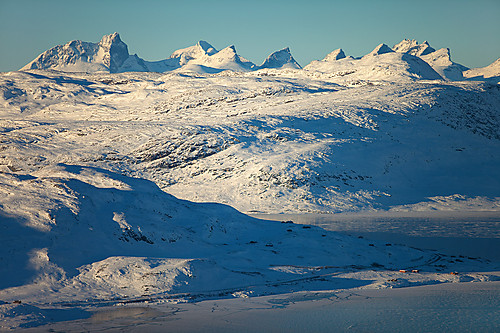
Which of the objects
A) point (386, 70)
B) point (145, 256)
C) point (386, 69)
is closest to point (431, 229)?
point (145, 256)

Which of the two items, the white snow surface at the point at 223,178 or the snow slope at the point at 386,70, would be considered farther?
the snow slope at the point at 386,70

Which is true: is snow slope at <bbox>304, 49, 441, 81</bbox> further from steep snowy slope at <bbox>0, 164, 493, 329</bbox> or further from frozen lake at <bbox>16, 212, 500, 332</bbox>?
frozen lake at <bbox>16, 212, 500, 332</bbox>

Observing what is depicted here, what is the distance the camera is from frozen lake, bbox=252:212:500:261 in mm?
34531

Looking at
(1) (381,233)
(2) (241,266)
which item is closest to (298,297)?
(2) (241,266)

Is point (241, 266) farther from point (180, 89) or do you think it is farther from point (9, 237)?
point (180, 89)

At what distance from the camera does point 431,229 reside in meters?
43.7

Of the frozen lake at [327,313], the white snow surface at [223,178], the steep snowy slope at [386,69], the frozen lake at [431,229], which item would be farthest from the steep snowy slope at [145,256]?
the steep snowy slope at [386,69]

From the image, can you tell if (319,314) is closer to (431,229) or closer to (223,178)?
(431,229)

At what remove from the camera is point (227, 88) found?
141750mm

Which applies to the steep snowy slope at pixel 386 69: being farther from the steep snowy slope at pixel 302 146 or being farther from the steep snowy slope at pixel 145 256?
the steep snowy slope at pixel 145 256

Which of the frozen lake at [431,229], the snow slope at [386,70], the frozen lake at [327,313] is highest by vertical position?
the snow slope at [386,70]

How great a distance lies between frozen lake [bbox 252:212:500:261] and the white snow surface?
4122 mm

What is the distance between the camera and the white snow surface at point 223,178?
23.5m

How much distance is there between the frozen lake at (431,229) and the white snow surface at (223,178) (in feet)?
13.5
